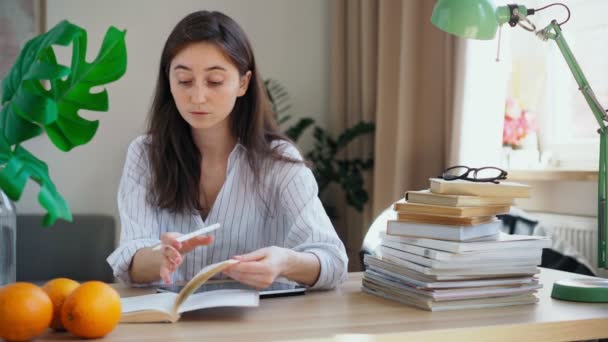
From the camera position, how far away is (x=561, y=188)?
299 cm

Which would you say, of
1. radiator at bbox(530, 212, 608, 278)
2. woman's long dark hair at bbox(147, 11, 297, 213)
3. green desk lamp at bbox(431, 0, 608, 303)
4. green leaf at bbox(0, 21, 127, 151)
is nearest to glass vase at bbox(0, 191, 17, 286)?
green leaf at bbox(0, 21, 127, 151)

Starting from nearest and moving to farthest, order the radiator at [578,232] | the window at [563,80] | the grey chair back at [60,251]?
the radiator at [578,232] < the window at [563,80] < the grey chair back at [60,251]

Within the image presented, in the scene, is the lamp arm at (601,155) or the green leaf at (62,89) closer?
the green leaf at (62,89)

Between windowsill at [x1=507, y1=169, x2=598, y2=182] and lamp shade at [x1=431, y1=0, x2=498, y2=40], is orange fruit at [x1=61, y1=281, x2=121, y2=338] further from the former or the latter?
windowsill at [x1=507, y1=169, x2=598, y2=182]

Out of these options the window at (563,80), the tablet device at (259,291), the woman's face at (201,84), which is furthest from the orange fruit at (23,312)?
the window at (563,80)

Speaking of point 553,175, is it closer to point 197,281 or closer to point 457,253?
point 457,253

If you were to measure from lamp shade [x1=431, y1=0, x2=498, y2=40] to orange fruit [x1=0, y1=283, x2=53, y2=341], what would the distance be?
3.00 ft

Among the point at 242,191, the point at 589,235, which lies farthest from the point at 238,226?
the point at 589,235

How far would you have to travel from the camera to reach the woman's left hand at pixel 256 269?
1.37 metres

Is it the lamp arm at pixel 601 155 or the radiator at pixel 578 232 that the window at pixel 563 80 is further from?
the lamp arm at pixel 601 155

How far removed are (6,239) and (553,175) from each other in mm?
2104

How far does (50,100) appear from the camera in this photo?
1031 mm

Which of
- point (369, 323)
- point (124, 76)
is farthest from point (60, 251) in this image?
point (369, 323)

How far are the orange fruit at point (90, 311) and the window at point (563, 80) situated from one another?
2.18 meters
